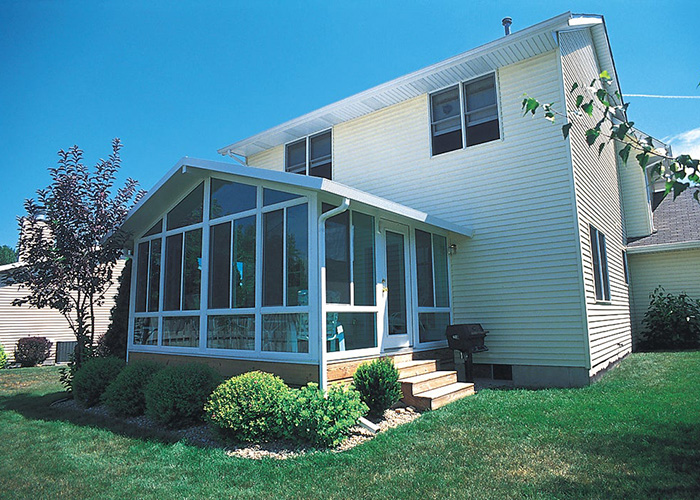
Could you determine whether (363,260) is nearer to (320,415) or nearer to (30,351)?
(320,415)

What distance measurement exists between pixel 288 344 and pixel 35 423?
3867mm

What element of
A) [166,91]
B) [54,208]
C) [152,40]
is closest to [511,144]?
[54,208]

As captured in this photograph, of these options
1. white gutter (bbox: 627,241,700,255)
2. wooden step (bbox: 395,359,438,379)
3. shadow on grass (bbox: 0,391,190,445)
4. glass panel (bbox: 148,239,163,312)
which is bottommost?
shadow on grass (bbox: 0,391,190,445)

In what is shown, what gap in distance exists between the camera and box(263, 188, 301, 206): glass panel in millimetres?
6341

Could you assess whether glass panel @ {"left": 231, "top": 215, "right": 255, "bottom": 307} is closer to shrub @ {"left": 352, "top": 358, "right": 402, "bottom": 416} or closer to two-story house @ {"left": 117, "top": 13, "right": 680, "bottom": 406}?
two-story house @ {"left": 117, "top": 13, "right": 680, "bottom": 406}

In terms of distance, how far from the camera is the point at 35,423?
255 inches

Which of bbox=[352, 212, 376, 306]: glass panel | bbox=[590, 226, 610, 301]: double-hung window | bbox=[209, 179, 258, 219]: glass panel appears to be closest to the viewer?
bbox=[352, 212, 376, 306]: glass panel

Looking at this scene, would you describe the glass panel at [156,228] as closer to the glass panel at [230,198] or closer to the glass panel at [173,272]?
the glass panel at [173,272]

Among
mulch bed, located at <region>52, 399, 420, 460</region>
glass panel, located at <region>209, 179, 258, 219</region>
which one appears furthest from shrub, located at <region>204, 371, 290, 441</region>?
glass panel, located at <region>209, 179, 258, 219</region>

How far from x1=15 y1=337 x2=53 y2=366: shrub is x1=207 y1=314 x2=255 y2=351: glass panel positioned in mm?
11626

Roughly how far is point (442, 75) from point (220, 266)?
5.67 m

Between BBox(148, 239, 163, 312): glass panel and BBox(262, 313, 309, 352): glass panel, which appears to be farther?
BBox(148, 239, 163, 312): glass panel

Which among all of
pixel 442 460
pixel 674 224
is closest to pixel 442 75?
pixel 442 460

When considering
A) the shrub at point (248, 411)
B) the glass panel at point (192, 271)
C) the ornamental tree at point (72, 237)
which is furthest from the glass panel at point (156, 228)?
the shrub at point (248, 411)
